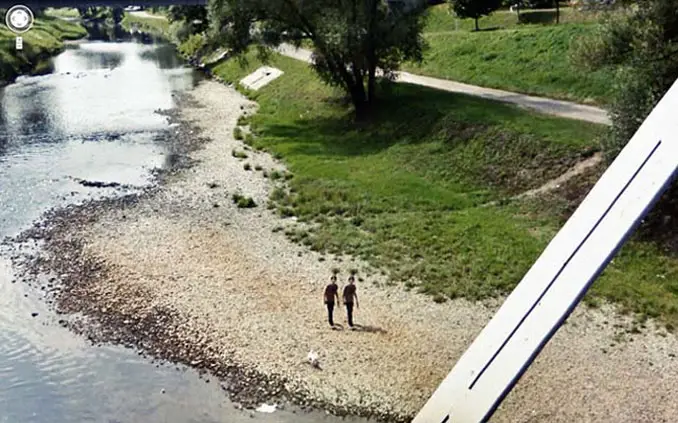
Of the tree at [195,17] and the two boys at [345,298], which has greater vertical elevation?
the tree at [195,17]

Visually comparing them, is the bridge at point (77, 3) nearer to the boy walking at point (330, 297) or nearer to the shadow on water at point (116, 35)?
the boy walking at point (330, 297)

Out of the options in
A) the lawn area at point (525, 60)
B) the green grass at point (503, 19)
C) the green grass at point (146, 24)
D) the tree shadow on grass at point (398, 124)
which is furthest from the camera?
the green grass at point (146, 24)

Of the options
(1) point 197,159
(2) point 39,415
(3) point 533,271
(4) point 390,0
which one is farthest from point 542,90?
(2) point 39,415

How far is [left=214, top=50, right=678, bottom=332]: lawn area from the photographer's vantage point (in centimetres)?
2216

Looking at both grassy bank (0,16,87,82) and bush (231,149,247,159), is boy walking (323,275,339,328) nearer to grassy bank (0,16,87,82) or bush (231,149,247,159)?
bush (231,149,247,159)

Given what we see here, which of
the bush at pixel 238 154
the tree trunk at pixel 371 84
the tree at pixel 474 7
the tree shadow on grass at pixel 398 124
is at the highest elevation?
the tree at pixel 474 7

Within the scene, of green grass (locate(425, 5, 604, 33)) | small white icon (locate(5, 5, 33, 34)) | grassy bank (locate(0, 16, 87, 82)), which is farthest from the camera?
grassy bank (locate(0, 16, 87, 82))

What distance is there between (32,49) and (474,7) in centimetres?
5227

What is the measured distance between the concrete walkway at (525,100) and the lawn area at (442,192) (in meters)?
1.24

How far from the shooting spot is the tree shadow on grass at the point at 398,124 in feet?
117

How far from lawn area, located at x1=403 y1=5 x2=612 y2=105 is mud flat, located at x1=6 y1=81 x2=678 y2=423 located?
1865 cm

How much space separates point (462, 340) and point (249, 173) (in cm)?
1943

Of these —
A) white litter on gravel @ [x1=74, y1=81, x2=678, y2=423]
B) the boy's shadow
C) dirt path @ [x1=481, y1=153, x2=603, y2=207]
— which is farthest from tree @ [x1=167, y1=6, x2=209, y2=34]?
the boy's shadow

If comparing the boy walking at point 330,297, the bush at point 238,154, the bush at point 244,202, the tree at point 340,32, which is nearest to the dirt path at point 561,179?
the bush at point 244,202
